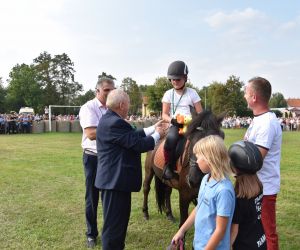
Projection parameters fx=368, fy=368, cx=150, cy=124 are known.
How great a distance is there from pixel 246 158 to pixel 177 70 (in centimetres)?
272

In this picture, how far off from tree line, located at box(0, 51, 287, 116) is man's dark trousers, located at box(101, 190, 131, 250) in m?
43.2

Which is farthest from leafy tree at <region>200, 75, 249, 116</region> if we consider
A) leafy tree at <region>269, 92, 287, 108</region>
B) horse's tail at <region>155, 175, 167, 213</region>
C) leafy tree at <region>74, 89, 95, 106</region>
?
leafy tree at <region>269, 92, 287, 108</region>

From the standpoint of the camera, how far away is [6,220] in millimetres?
6453

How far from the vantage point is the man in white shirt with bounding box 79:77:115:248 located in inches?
203

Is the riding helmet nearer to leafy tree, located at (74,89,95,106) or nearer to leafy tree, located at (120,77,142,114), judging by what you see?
leafy tree, located at (74,89,95,106)

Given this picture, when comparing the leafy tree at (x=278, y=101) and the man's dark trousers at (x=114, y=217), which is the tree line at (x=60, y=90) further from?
the leafy tree at (x=278, y=101)

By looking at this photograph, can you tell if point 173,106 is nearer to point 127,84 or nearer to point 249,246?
point 249,246

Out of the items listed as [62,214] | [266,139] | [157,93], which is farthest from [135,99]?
[266,139]

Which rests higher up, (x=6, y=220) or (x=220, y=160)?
(x=220, y=160)

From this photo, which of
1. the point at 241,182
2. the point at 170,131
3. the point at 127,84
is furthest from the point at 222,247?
the point at 127,84

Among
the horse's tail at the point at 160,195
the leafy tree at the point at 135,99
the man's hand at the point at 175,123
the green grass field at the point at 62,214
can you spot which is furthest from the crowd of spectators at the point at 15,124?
the leafy tree at the point at 135,99

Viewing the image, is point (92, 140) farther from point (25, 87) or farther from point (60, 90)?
point (60, 90)

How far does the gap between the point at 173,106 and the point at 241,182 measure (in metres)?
2.85

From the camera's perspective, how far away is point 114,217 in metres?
3.91
